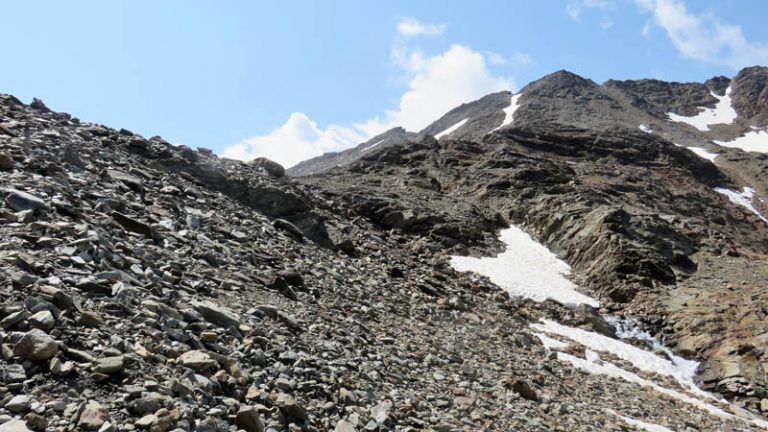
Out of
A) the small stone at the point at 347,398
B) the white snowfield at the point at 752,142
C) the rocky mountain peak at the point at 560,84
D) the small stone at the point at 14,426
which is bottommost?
the small stone at the point at 347,398

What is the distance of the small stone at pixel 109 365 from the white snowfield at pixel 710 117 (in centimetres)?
13255

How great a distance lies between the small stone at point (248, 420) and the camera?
5.92 metres

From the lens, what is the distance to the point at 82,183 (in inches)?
515

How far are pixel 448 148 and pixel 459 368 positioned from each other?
48394 mm

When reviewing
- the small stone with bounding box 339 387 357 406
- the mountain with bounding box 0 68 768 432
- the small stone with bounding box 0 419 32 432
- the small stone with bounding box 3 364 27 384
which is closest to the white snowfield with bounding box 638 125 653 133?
the mountain with bounding box 0 68 768 432

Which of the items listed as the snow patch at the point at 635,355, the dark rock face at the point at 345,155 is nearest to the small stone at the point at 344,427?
the snow patch at the point at 635,355

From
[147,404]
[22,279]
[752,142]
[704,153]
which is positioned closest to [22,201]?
[22,279]

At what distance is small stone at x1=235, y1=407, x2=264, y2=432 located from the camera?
592 cm

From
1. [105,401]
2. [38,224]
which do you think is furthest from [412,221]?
[105,401]

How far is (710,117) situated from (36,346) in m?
144

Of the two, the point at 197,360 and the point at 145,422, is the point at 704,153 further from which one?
the point at 145,422

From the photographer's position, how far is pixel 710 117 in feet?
392

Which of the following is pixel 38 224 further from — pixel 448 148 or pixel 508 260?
pixel 448 148

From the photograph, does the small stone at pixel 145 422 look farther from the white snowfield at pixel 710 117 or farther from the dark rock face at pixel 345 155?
the white snowfield at pixel 710 117
